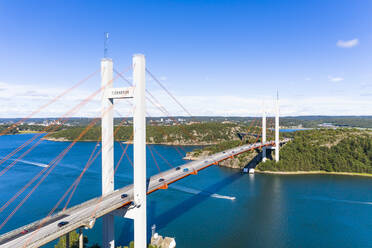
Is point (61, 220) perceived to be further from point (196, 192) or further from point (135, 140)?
point (196, 192)

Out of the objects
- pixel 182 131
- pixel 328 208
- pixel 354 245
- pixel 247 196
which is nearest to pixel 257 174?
pixel 247 196

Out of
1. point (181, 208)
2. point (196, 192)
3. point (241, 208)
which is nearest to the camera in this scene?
point (181, 208)

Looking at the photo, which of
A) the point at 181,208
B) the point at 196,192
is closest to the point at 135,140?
the point at 181,208

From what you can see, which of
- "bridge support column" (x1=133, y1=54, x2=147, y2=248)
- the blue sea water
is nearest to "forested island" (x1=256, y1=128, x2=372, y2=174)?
the blue sea water

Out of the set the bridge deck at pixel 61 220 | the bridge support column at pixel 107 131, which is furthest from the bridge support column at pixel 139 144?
the bridge support column at pixel 107 131

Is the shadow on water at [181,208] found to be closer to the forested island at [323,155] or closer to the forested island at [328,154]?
the forested island at [323,155]

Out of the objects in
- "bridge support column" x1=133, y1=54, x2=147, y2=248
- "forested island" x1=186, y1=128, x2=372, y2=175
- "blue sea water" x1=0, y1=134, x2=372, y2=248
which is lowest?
"blue sea water" x1=0, y1=134, x2=372, y2=248

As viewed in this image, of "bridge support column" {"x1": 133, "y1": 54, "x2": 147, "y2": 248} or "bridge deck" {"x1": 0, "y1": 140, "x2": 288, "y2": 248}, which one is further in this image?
"bridge support column" {"x1": 133, "y1": 54, "x2": 147, "y2": 248}

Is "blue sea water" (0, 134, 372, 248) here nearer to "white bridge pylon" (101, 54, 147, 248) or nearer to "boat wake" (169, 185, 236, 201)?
"boat wake" (169, 185, 236, 201)

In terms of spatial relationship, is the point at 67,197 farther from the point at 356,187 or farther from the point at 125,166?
the point at 356,187
